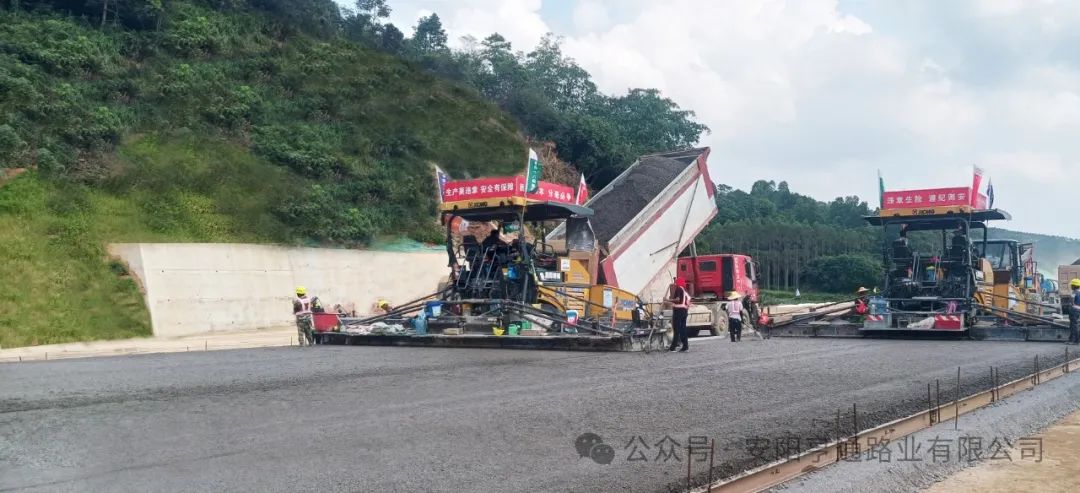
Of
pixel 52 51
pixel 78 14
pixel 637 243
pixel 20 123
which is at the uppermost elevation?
pixel 78 14

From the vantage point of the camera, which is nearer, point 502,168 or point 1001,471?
point 1001,471

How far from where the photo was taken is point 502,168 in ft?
110

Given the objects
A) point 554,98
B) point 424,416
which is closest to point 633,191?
point 424,416

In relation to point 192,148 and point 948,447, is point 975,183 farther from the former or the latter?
point 192,148

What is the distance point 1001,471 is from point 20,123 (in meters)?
24.7

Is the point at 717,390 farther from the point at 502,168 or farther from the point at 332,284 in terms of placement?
the point at 502,168

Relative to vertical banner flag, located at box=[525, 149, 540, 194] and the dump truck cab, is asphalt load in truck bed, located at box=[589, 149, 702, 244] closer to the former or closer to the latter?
the dump truck cab

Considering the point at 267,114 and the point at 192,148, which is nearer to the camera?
the point at 192,148

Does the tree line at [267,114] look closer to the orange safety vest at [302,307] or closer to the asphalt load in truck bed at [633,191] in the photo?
the orange safety vest at [302,307]

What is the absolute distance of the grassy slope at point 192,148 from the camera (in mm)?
18875

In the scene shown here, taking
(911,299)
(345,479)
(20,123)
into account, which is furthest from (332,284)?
(345,479)

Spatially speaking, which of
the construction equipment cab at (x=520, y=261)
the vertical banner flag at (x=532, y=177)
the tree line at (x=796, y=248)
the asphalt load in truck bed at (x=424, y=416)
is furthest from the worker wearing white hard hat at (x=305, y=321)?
the tree line at (x=796, y=248)

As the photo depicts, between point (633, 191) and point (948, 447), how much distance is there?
12879 millimetres

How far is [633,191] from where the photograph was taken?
1838cm
